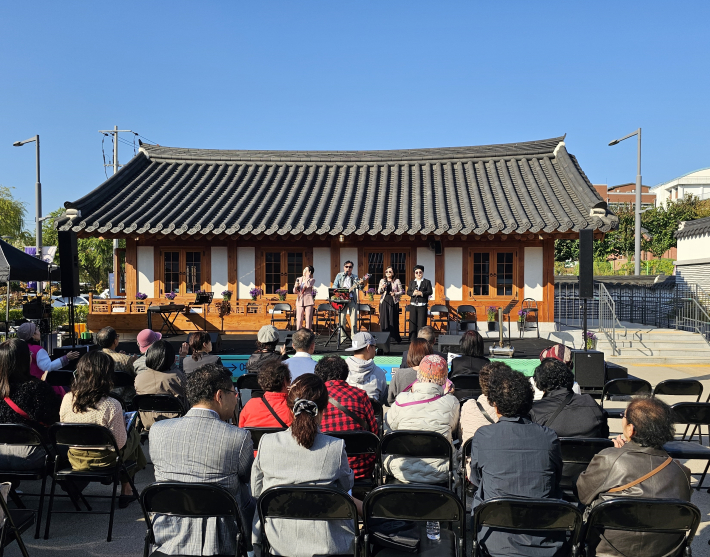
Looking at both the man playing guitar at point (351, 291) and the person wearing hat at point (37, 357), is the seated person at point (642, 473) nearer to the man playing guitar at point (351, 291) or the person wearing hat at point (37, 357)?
the person wearing hat at point (37, 357)

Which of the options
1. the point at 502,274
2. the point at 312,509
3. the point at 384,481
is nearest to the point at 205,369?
the point at 312,509

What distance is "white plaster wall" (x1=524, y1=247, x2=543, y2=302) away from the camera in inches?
568

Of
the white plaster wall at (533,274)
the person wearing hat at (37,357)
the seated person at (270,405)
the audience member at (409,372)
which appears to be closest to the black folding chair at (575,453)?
the audience member at (409,372)

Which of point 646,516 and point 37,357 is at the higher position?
point 37,357

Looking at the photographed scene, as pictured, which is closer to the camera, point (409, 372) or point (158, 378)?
point (158, 378)

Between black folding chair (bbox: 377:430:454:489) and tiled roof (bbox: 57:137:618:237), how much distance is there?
32.7ft

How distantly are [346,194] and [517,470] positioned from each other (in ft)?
46.0

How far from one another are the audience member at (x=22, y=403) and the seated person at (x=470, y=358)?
12.7 ft

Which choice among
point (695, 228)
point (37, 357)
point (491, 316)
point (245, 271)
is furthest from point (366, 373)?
point (695, 228)

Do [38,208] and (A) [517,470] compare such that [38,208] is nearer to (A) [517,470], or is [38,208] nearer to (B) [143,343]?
(B) [143,343]

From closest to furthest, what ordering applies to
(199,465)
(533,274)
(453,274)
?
(199,465) → (533,274) → (453,274)

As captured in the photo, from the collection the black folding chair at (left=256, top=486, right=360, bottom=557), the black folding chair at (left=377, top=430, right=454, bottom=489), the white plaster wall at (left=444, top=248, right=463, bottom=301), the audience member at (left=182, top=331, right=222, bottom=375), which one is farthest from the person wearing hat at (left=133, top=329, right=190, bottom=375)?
the white plaster wall at (left=444, top=248, right=463, bottom=301)

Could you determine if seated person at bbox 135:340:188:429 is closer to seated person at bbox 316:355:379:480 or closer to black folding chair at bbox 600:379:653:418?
seated person at bbox 316:355:379:480

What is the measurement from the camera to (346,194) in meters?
16.5
